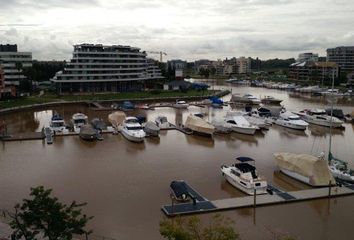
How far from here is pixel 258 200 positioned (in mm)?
19359

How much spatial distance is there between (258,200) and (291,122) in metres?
23.1

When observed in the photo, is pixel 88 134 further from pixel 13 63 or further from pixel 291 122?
pixel 13 63

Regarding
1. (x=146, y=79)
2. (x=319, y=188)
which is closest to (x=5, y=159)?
(x=319, y=188)

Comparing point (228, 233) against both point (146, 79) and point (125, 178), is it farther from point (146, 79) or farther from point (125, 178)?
point (146, 79)

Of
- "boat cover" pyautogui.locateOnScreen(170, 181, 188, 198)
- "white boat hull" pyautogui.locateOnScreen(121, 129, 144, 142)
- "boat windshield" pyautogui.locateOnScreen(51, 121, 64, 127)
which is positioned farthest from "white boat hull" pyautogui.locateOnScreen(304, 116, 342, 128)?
"boat cover" pyautogui.locateOnScreen(170, 181, 188, 198)

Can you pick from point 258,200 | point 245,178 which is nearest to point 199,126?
point 245,178

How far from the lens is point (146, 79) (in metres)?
90.2

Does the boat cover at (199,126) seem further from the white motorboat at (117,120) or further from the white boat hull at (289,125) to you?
the white boat hull at (289,125)

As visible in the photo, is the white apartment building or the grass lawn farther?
the white apartment building

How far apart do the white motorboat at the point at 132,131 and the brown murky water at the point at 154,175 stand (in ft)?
2.10

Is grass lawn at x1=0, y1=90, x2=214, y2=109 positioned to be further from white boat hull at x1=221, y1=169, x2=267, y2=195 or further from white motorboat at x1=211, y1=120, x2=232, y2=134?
white boat hull at x1=221, y1=169, x2=267, y2=195

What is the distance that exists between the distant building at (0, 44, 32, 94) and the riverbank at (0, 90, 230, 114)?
670cm

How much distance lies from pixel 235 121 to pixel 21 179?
70.3 ft

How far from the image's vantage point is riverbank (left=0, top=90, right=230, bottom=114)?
55.1 metres
